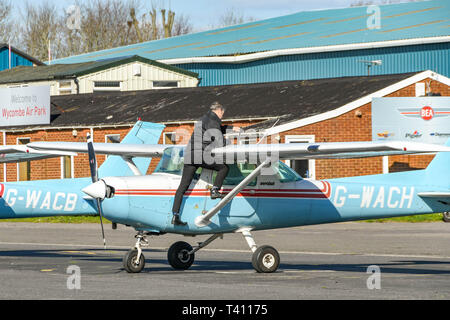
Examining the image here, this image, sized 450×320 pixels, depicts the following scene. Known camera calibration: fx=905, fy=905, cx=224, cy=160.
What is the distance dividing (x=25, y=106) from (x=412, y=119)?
17.1 meters

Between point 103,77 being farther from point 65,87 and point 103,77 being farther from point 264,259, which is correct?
point 264,259

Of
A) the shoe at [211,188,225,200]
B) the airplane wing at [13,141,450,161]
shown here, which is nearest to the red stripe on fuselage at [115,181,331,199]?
the shoe at [211,188,225,200]

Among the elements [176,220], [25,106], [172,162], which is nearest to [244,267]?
[176,220]

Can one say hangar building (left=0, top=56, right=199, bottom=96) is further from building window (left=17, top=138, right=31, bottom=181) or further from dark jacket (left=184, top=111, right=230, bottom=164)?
dark jacket (left=184, top=111, right=230, bottom=164)

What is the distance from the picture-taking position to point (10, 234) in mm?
26188

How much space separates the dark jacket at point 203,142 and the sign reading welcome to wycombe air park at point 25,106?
83.2 ft

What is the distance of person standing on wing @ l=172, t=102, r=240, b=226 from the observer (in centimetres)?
1339

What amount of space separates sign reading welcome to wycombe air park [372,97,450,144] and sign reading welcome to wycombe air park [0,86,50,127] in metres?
14.5

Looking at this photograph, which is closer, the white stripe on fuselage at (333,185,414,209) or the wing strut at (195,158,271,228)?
the wing strut at (195,158,271,228)

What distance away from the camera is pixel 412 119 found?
3086 centimetres

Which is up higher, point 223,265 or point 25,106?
point 25,106

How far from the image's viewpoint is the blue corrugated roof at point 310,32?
4659 cm

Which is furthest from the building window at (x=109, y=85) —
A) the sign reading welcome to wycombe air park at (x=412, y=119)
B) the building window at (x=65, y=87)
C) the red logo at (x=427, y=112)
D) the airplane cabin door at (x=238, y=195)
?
the airplane cabin door at (x=238, y=195)
